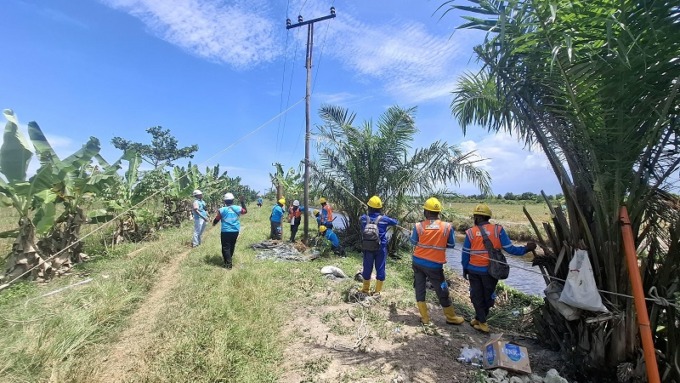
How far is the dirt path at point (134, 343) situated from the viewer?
11.2ft

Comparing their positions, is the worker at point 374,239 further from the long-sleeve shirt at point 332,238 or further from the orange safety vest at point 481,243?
the long-sleeve shirt at point 332,238

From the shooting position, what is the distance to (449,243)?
16.8 feet

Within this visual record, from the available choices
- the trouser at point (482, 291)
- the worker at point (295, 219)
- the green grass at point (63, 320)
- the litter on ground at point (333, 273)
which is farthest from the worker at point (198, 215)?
the trouser at point (482, 291)

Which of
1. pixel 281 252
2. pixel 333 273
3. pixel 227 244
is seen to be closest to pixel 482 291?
pixel 333 273

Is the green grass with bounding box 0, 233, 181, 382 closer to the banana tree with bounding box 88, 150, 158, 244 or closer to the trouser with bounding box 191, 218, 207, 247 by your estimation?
the trouser with bounding box 191, 218, 207, 247

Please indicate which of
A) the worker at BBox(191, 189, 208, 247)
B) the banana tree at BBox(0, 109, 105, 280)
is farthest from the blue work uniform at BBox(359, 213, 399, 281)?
the worker at BBox(191, 189, 208, 247)

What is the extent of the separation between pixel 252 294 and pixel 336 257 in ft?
15.3

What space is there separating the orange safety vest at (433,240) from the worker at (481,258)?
0.29 metres

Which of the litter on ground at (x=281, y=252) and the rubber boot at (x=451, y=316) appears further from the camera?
the litter on ground at (x=281, y=252)

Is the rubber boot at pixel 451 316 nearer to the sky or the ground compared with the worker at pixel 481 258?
nearer to the ground

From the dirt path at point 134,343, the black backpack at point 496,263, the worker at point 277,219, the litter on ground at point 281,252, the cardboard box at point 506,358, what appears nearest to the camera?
the dirt path at point 134,343

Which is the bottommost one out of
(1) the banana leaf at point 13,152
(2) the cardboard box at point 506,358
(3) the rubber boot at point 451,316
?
(3) the rubber boot at point 451,316

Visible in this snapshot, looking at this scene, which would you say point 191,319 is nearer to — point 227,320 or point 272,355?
point 227,320

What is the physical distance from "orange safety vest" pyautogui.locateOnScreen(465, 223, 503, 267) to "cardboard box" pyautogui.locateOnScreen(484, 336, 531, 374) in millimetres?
1202
